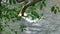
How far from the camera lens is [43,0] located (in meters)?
1.03

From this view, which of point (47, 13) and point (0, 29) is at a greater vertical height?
point (0, 29)

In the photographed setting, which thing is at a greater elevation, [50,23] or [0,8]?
[0,8]

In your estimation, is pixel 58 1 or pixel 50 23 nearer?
pixel 50 23

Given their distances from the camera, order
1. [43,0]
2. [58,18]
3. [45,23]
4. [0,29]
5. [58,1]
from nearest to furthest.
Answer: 1. [43,0]
2. [0,29]
3. [45,23]
4. [58,18]
5. [58,1]

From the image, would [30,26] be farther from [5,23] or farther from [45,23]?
[5,23]

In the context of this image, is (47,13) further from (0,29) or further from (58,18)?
(0,29)

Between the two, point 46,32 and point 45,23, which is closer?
point 46,32

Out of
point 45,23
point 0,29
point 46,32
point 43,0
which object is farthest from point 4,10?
point 45,23

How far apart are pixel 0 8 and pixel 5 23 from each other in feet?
0.76

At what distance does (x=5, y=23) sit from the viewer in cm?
132

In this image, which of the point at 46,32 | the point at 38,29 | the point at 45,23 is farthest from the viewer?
the point at 45,23

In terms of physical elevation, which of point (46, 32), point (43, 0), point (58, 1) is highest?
point (43, 0)

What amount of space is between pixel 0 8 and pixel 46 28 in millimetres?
3103

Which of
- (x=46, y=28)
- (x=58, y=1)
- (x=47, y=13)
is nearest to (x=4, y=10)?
(x=46, y=28)
